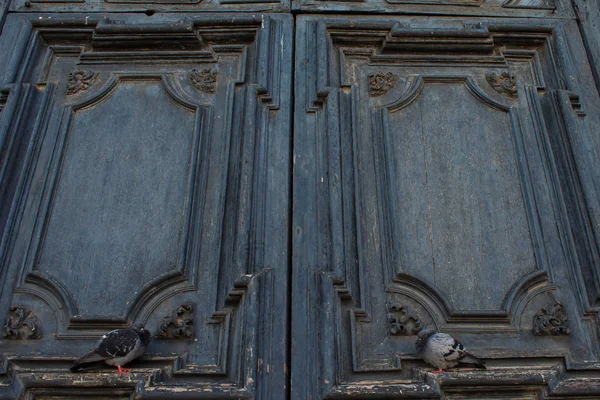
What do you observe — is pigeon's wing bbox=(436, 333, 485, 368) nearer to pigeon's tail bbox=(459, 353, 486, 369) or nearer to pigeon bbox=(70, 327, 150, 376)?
pigeon's tail bbox=(459, 353, 486, 369)

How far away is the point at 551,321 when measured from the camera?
3.00 m

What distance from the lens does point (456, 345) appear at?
2.74 meters

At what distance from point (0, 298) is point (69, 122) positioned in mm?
1068

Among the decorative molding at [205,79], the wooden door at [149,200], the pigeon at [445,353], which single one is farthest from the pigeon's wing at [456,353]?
the decorative molding at [205,79]

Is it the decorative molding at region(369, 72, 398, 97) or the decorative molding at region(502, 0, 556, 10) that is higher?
the decorative molding at region(502, 0, 556, 10)

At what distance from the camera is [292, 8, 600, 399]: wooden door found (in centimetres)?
287

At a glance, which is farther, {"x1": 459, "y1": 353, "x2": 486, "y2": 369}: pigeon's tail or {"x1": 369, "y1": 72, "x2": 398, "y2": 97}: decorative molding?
{"x1": 369, "y1": 72, "x2": 398, "y2": 97}: decorative molding

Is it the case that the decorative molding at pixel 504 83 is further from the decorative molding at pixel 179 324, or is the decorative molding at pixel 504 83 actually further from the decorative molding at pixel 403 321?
the decorative molding at pixel 179 324

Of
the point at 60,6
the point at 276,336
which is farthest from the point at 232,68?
the point at 276,336

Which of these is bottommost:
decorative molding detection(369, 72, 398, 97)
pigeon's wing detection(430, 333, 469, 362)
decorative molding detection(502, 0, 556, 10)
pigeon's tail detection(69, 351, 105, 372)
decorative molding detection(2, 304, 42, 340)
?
pigeon's tail detection(69, 351, 105, 372)

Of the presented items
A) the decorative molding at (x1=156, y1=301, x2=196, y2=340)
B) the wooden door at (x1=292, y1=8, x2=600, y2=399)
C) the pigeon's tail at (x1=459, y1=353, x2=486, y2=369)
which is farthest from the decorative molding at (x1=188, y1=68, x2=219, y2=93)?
the pigeon's tail at (x1=459, y1=353, x2=486, y2=369)

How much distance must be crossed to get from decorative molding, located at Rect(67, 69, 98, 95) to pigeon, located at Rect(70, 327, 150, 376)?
1.65 m

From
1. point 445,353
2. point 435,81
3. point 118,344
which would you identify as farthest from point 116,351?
point 435,81

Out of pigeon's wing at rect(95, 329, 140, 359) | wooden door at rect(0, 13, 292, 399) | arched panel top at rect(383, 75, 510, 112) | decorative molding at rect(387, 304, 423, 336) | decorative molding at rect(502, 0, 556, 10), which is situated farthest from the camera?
decorative molding at rect(502, 0, 556, 10)
